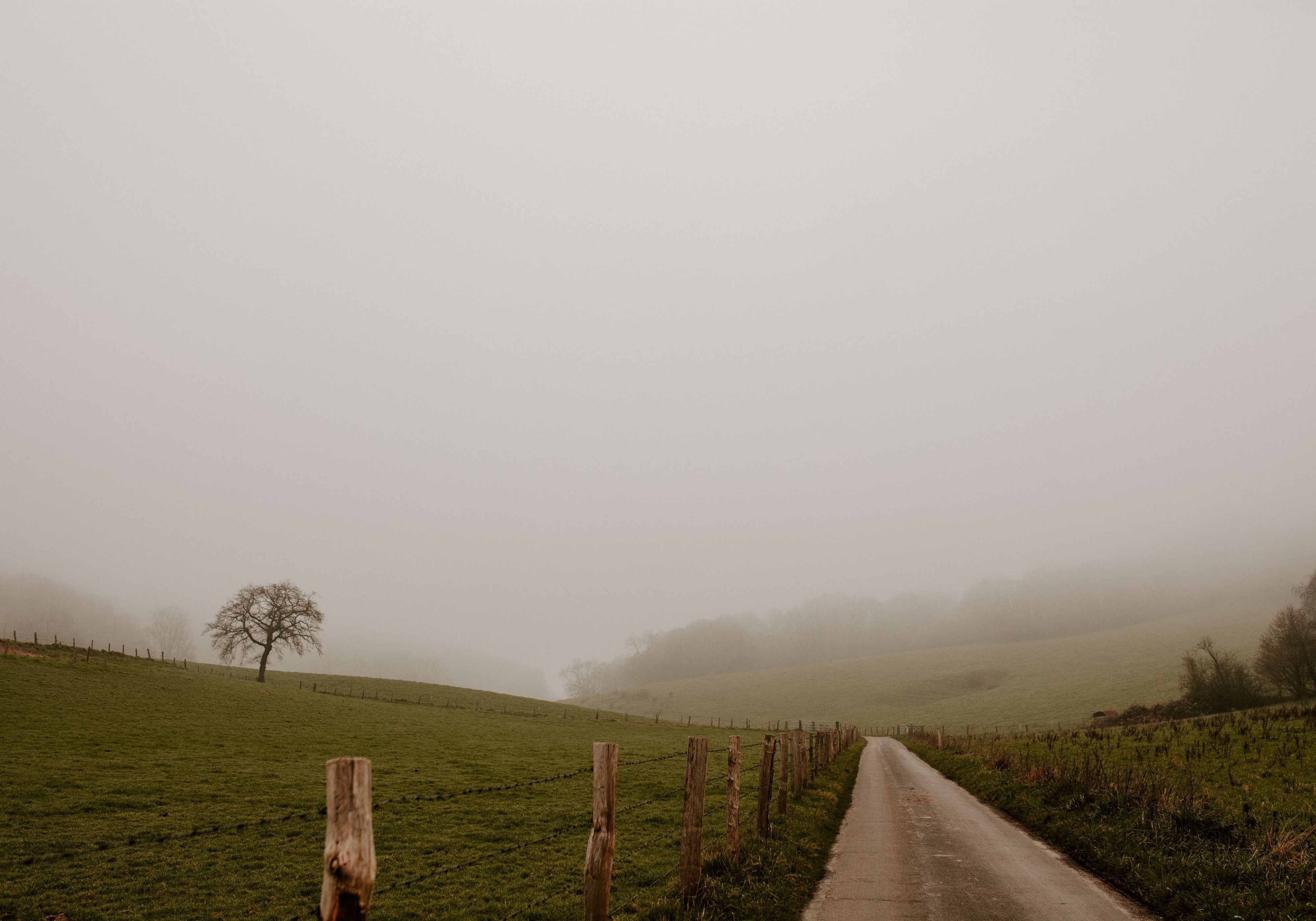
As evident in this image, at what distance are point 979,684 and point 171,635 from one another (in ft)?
628

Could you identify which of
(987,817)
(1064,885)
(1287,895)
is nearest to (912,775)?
(987,817)

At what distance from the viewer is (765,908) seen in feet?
32.4

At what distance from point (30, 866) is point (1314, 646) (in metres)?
89.5

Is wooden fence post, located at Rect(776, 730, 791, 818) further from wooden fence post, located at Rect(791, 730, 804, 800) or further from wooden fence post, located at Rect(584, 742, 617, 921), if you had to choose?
wooden fence post, located at Rect(584, 742, 617, 921)

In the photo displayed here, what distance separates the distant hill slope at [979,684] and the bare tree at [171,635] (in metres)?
104

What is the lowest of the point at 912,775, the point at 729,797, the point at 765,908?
the point at 912,775

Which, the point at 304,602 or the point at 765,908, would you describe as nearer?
the point at 765,908

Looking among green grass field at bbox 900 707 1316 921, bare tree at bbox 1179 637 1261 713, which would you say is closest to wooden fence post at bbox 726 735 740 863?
green grass field at bbox 900 707 1316 921

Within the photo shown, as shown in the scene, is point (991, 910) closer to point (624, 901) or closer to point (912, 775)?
point (624, 901)

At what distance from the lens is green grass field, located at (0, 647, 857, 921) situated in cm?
1316

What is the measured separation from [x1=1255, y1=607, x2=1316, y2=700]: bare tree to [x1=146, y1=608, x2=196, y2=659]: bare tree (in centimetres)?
18738

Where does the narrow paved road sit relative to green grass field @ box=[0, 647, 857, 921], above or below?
above

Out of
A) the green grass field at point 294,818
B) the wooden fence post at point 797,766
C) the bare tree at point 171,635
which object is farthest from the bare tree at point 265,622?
the bare tree at point 171,635

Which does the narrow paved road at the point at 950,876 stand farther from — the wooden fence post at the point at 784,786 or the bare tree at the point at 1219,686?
the bare tree at the point at 1219,686
